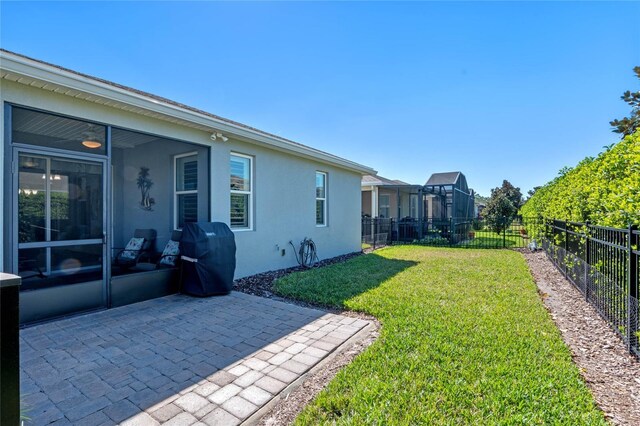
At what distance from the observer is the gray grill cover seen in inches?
210

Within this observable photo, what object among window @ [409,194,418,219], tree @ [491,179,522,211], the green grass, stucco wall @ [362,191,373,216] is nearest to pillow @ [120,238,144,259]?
the green grass

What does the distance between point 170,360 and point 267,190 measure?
16.1 ft

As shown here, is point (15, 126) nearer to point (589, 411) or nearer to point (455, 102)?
point (589, 411)

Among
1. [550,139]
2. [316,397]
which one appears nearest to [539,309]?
[316,397]

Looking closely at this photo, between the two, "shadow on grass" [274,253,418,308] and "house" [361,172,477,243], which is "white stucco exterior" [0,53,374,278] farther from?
"house" [361,172,477,243]

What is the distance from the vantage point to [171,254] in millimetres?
6129

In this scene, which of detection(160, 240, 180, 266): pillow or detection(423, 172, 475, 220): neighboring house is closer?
detection(160, 240, 180, 266): pillow

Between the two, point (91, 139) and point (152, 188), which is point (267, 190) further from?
point (91, 139)

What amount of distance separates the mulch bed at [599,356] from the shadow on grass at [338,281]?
2.94m

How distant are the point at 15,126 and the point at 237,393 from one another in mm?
4302

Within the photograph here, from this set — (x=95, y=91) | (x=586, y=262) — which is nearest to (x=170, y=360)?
(x=95, y=91)

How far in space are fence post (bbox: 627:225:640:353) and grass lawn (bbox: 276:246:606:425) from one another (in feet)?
2.08

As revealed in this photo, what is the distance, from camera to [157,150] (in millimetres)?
7137

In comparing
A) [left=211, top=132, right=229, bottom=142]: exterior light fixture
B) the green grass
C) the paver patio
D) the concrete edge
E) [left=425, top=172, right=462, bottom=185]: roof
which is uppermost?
[left=425, top=172, right=462, bottom=185]: roof
